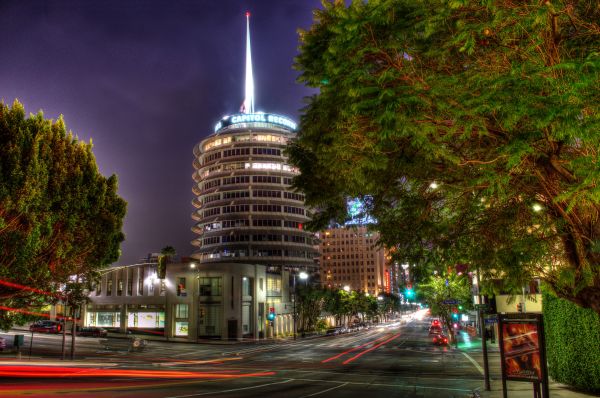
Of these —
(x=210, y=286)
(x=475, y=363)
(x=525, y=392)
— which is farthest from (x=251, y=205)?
(x=525, y=392)

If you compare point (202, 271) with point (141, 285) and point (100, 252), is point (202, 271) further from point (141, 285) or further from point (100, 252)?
point (100, 252)

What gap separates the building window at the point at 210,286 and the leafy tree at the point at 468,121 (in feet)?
185

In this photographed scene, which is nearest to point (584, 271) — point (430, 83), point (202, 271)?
point (430, 83)

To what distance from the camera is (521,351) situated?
12938 mm

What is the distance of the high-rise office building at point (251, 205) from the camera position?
111250 millimetres

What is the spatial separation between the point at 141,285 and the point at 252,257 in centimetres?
4115

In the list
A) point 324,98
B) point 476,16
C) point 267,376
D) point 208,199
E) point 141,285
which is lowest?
point 267,376

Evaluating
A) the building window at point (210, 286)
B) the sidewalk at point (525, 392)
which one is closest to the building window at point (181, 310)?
the building window at point (210, 286)

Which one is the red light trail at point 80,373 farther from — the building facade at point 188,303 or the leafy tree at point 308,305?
the leafy tree at point 308,305

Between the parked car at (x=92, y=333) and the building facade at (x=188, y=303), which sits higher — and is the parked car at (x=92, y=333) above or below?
below

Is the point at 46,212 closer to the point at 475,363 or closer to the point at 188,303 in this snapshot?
the point at 475,363

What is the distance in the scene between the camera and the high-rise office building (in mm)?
111250

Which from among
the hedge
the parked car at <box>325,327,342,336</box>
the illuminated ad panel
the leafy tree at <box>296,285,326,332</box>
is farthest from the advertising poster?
the illuminated ad panel

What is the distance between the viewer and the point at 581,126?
264 inches
